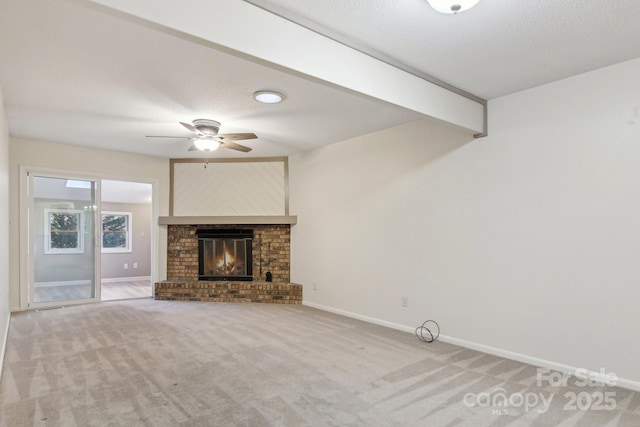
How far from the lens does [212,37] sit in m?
1.84

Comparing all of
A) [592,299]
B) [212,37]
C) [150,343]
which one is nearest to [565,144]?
[592,299]

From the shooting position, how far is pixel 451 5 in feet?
6.33

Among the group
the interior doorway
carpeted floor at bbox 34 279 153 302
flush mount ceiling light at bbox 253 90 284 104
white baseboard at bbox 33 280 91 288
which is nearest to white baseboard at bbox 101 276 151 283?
the interior doorway

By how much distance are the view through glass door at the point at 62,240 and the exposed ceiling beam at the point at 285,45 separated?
4.97m

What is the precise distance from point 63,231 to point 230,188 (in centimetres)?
259

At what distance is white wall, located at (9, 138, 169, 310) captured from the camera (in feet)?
16.6

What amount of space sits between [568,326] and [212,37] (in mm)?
3336

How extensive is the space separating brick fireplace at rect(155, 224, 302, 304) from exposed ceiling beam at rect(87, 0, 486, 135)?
147 inches

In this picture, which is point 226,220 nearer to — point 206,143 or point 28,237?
point 206,143

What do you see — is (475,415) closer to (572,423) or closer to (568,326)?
(572,423)

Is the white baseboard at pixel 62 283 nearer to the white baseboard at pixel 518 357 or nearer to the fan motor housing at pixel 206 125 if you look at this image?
the fan motor housing at pixel 206 125

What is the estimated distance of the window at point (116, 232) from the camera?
29.0ft

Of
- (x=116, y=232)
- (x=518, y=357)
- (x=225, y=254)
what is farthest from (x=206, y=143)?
(x=116, y=232)

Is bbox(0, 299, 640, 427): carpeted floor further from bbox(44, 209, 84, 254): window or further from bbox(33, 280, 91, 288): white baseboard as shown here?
bbox(44, 209, 84, 254): window
